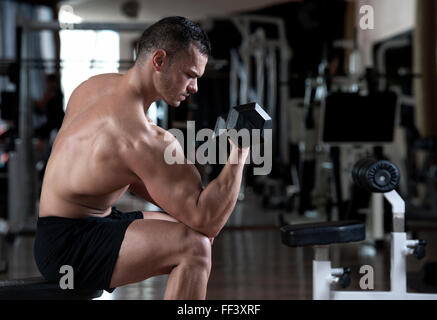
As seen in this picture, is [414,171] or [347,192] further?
[414,171]

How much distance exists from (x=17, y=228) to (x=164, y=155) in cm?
307

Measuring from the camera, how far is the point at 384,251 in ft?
12.7

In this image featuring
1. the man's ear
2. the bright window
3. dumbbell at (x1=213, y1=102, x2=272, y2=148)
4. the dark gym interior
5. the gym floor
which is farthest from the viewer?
the bright window

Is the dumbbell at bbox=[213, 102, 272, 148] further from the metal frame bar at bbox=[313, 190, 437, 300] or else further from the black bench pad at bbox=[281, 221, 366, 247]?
the metal frame bar at bbox=[313, 190, 437, 300]

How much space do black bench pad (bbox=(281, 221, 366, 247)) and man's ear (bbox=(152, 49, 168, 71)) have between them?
66cm

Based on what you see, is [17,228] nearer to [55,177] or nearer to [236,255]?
[236,255]

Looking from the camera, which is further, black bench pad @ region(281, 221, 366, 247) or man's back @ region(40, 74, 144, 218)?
black bench pad @ region(281, 221, 366, 247)

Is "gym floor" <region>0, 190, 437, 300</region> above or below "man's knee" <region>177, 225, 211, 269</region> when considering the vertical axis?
below

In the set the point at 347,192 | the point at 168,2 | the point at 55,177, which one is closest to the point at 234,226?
the point at 347,192

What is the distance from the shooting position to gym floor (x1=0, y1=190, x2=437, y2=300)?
2753mm

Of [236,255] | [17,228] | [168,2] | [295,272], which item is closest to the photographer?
[295,272]

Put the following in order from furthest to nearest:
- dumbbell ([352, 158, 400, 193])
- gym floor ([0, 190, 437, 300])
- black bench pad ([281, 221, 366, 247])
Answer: gym floor ([0, 190, 437, 300]) → dumbbell ([352, 158, 400, 193]) → black bench pad ([281, 221, 366, 247])

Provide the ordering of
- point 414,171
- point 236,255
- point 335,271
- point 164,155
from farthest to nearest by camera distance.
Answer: point 414,171, point 236,255, point 335,271, point 164,155

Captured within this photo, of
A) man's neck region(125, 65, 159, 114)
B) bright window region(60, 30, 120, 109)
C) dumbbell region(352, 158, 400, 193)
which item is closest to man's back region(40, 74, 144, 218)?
man's neck region(125, 65, 159, 114)
